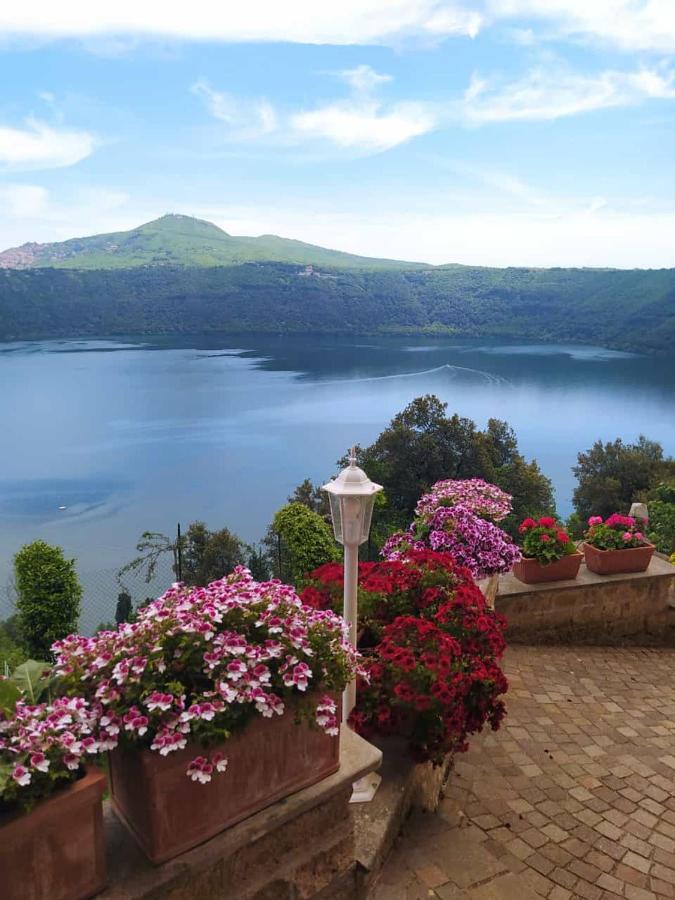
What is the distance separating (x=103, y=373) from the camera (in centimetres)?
9100

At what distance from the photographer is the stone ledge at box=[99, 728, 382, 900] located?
5.10 ft

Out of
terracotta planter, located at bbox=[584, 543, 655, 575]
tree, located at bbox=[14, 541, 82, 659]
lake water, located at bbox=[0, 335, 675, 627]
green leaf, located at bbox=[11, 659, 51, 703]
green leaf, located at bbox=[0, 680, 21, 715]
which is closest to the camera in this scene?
green leaf, located at bbox=[0, 680, 21, 715]

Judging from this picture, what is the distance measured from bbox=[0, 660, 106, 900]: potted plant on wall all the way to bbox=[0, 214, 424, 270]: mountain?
155 meters

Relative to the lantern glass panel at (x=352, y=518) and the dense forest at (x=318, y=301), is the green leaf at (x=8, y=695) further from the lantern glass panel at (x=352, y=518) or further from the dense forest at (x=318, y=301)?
the dense forest at (x=318, y=301)

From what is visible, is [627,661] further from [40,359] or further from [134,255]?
[134,255]

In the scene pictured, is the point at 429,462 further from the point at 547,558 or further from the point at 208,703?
the point at 208,703

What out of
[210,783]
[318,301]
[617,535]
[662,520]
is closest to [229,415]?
[662,520]

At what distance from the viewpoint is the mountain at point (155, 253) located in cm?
15712

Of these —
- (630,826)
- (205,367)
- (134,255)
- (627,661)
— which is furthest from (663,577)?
(134,255)

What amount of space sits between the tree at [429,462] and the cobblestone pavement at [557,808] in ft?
64.2

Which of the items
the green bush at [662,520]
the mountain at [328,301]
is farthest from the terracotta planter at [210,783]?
the mountain at [328,301]

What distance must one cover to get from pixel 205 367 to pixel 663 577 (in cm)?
9059

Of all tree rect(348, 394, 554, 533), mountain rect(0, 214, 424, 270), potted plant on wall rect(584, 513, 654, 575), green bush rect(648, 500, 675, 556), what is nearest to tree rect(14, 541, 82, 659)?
potted plant on wall rect(584, 513, 654, 575)

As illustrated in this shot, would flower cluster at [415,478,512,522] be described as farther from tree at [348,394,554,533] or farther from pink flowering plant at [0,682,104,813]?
tree at [348,394,554,533]
